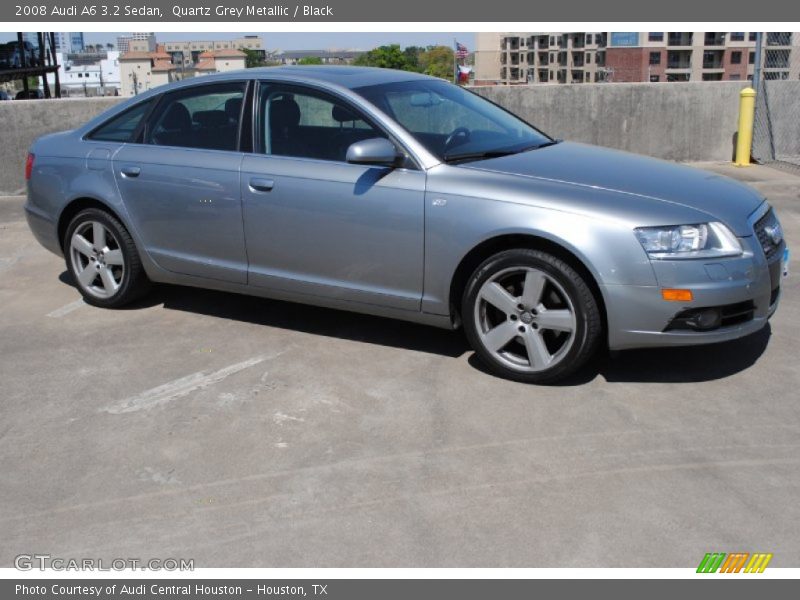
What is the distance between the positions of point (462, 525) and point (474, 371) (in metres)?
1.65

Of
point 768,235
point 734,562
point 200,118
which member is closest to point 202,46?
point 200,118

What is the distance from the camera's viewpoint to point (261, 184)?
5371 millimetres

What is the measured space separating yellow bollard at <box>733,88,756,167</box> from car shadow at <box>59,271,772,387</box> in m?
7.13

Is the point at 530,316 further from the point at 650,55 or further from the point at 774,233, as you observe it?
the point at 650,55

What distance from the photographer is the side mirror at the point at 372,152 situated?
16.0 ft

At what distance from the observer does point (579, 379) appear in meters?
4.90

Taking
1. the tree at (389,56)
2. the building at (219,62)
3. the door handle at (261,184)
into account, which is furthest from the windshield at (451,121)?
the tree at (389,56)

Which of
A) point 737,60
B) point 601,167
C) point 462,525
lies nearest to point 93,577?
point 462,525

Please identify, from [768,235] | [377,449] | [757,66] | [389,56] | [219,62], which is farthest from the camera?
[219,62]

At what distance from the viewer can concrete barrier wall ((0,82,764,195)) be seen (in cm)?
1201

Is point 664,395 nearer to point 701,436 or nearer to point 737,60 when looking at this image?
point 701,436

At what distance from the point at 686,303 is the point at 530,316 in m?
0.79

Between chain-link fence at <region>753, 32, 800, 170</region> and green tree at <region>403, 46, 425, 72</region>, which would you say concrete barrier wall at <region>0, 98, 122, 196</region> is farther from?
green tree at <region>403, 46, 425, 72</region>

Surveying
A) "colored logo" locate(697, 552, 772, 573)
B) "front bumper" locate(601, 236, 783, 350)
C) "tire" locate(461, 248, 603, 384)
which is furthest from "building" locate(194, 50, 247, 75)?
"colored logo" locate(697, 552, 772, 573)
